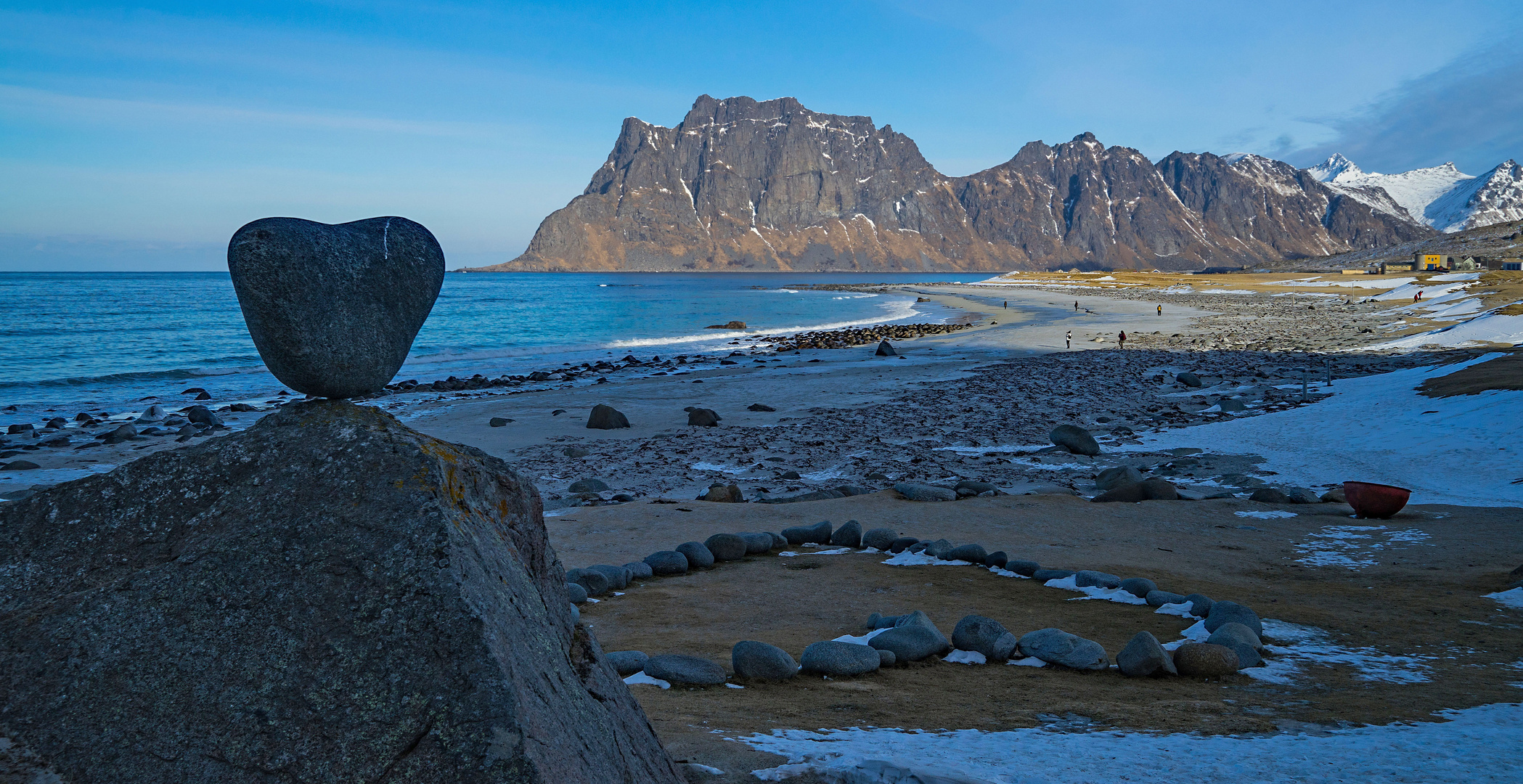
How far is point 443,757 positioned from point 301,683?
0.52 metres

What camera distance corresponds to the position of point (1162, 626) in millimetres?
6691

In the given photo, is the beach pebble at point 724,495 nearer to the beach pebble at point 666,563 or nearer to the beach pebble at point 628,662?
the beach pebble at point 666,563

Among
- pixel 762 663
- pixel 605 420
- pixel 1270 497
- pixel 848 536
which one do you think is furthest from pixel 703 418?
pixel 762 663

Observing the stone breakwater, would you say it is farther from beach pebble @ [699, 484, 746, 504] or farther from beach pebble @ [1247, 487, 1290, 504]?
beach pebble @ [1247, 487, 1290, 504]

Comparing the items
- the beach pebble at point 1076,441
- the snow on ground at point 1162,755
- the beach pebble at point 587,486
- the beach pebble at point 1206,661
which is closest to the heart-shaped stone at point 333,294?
the snow on ground at point 1162,755

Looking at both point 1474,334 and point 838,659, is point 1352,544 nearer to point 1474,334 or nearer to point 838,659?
point 838,659

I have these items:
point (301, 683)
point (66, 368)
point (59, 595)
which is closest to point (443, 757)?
point (301, 683)

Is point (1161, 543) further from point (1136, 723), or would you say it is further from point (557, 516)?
point (557, 516)

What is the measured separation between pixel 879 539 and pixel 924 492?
8.40 ft

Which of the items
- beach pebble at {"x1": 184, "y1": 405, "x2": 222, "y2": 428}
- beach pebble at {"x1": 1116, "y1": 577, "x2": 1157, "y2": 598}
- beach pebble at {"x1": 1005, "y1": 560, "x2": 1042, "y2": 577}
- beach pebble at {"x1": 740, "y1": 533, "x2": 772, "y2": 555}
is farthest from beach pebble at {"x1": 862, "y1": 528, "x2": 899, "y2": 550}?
beach pebble at {"x1": 184, "y1": 405, "x2": 222, "y2": 428}

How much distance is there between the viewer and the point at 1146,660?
5500mm

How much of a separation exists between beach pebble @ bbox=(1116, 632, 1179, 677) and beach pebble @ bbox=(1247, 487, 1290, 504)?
6.89 m

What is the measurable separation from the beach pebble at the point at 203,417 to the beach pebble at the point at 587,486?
12.9m

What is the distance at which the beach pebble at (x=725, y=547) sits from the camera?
30.3 ft
